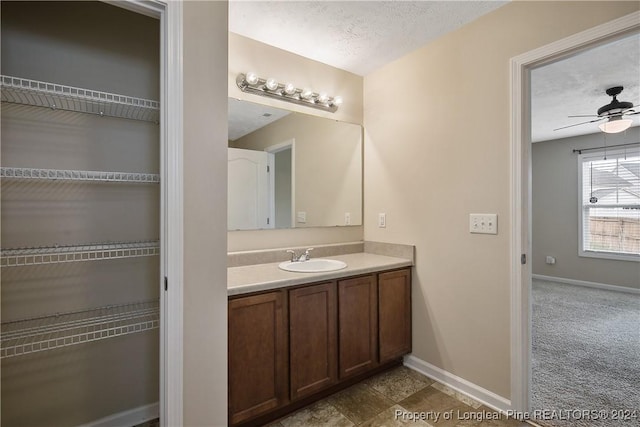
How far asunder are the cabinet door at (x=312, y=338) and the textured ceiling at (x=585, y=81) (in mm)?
2181

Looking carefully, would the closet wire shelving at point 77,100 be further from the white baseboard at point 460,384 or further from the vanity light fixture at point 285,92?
the white baseboard at point 460,384

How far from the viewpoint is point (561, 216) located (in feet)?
17.4

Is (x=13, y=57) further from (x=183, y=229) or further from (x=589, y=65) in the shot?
(x=589, y=65)

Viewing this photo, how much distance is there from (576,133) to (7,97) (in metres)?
6.46

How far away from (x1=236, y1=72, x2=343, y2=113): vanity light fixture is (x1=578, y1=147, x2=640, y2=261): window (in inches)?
184

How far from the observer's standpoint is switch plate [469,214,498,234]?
1.91 metres

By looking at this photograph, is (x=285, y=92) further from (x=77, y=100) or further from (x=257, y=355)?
(x=257, y=355)

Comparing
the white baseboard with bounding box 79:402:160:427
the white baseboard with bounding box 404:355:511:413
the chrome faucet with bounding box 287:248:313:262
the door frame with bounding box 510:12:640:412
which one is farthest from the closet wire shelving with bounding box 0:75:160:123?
the white baseboard with bounding box 404:355:511:413

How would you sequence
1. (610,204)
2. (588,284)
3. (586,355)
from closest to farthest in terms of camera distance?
1. (586,355)
2. (610,204)
3. (588,284)

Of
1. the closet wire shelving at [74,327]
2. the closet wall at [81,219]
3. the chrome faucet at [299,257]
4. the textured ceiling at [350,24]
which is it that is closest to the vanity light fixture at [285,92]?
the textured ceiling at [350,24]

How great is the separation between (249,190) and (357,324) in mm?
1167

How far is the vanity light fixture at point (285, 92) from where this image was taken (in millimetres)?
2189

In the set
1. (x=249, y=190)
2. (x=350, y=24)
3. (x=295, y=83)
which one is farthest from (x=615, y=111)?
(x=249, y=190)

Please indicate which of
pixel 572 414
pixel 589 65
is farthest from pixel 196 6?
pixel 589 65
